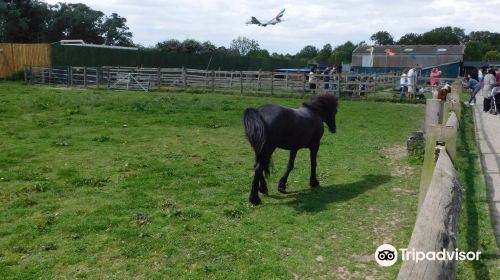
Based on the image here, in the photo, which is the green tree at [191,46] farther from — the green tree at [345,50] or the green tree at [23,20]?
the green tree at [345,50]

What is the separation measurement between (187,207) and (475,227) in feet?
11.3

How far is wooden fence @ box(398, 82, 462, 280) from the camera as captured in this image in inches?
85.5

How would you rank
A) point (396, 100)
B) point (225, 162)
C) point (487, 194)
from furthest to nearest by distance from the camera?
point (396, 100) < point (225, 162) < point (487, 194)

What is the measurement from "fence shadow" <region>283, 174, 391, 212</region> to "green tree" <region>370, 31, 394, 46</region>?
130233 mm

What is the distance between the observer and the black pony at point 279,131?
604 centimetres

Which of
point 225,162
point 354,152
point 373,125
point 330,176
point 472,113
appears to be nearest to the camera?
point 330,176

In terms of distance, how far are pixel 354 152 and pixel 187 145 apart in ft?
11.8

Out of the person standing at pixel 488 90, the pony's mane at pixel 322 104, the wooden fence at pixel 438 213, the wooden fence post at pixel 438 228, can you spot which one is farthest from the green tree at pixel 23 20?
the wooden fence post at pixel 438 228

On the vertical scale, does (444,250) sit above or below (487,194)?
above

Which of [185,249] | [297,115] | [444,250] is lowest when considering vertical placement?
[185,249]

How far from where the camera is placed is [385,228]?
532 cm

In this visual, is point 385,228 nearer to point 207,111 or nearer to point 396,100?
point 207,111

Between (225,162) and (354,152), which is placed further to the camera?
(354,152)

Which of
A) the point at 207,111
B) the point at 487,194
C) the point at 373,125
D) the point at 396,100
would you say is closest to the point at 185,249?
the point at 487,194
